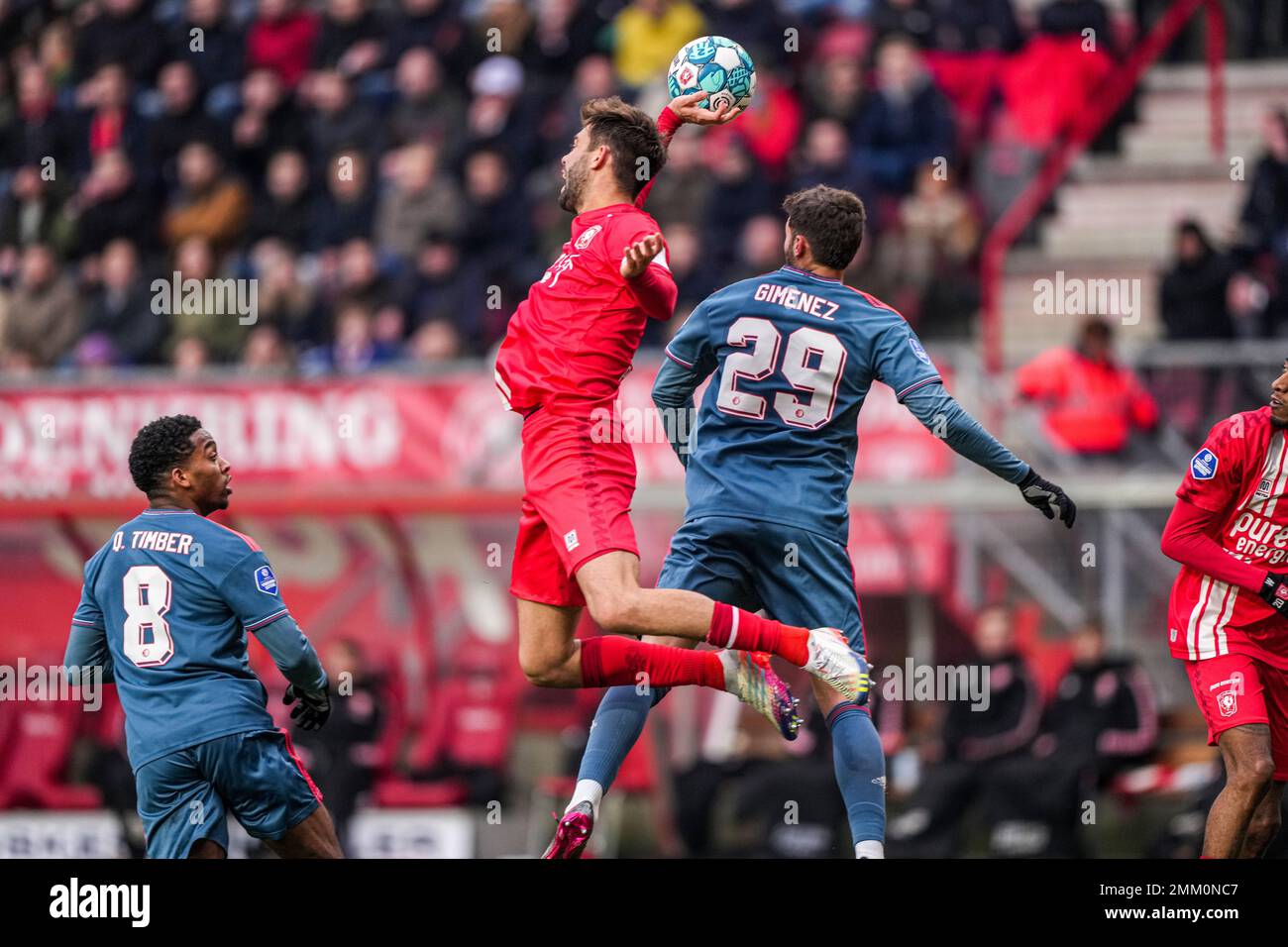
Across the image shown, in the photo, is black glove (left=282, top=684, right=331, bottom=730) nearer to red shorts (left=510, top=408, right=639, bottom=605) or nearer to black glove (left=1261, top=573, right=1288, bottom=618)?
red shorts (left=510, top=408, right=639, bottom=605)

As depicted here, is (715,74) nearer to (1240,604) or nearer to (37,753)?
(1240,604)

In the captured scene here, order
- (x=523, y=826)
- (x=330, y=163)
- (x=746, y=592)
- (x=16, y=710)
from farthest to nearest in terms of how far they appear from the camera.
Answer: (x=330, y=163)
(x=16, y=710)
(x=523, y=826)
(x=746, y=592)

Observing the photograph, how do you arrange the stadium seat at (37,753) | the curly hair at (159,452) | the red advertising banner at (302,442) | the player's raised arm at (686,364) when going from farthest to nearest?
1. the stadium seat at (37,753)
2. the red advertising banner at (302,442)
3. the player's raised arm at (686,364)
4. the curly hair at (159,452)

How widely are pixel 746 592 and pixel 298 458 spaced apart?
6.71m

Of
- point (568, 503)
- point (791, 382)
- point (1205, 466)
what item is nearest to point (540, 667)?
point (568, 503)

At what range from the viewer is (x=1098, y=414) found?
12.4m

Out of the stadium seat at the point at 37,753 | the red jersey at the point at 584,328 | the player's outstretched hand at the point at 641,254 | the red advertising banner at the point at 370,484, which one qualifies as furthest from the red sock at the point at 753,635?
the stadium seat at the point at 37,753

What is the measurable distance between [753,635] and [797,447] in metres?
0.73

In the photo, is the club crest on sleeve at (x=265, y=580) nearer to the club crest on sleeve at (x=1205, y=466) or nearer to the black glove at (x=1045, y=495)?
the black glove at (x=1045, y=495)

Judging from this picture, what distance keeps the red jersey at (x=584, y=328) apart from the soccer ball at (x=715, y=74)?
2.10ft

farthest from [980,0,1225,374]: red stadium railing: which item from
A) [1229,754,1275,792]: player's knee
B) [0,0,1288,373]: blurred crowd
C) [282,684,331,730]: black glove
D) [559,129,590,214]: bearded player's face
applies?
[282,684,331,730]: black glove

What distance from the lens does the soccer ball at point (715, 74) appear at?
7.50 m
